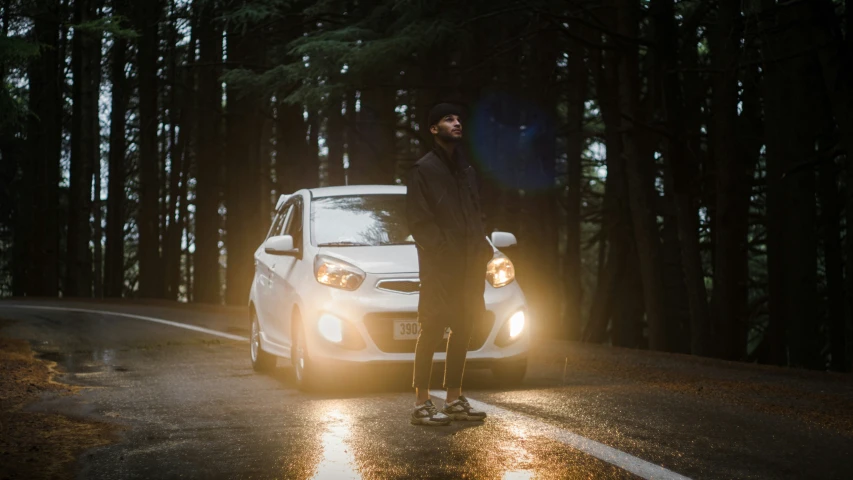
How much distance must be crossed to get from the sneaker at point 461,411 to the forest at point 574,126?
8.74 m

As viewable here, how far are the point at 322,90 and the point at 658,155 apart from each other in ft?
37.8

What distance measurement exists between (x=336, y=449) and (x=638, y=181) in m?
15.3

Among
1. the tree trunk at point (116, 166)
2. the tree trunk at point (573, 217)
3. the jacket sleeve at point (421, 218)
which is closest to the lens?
the jacket sleeve at point (421, 218)

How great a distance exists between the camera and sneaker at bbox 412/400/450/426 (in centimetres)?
757

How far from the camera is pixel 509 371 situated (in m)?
9.90

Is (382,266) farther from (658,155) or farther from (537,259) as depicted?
(658,155)

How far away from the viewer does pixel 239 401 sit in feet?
30.1

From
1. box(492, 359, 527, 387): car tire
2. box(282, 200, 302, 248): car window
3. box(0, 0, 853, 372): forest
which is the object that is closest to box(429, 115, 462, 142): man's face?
box(492, 359, 527, 387): car tire

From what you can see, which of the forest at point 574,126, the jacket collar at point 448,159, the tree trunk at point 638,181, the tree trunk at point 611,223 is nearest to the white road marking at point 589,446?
the jacket collar at point 448,159

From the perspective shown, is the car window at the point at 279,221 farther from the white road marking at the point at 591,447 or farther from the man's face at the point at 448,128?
the man's face at the point at 448,128

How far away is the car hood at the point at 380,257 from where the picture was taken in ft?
32.2

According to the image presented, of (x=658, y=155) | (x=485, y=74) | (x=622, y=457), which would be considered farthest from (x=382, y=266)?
(x=658, y=155)

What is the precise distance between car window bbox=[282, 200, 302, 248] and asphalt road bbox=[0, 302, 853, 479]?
49.8 inches

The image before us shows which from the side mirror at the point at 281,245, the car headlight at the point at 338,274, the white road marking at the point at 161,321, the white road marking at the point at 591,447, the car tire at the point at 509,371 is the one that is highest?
the side mirror at the point at 281,245
